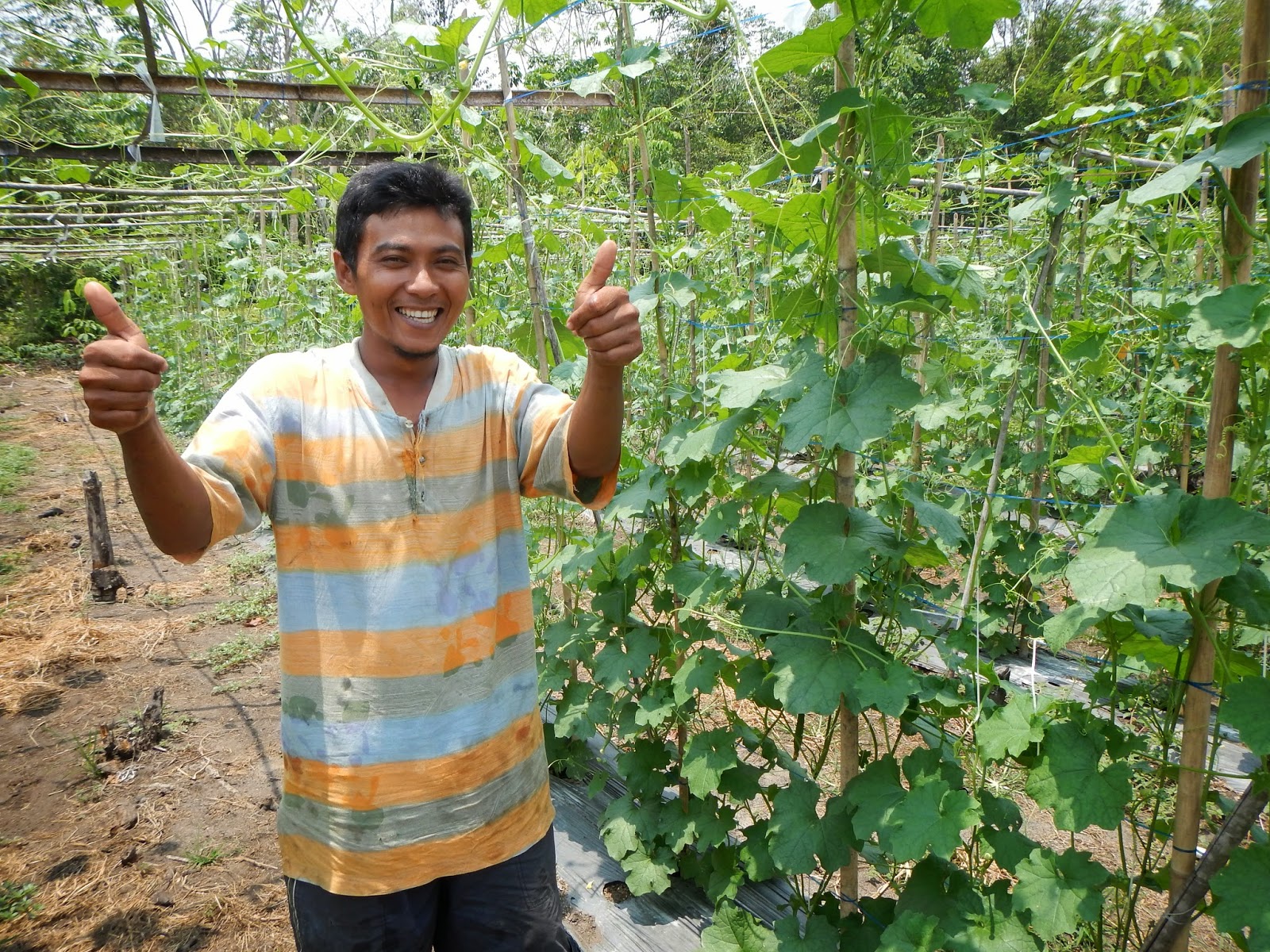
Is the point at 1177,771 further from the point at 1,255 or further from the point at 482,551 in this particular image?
the point at 1,255

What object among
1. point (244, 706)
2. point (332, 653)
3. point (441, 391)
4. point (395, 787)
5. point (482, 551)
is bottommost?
point (244, 706)

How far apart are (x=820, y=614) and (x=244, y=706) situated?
320 centimetres

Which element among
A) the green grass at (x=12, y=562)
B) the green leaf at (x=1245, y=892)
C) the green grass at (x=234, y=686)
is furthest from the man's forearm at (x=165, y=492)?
the green grass at (x=12, y=562)

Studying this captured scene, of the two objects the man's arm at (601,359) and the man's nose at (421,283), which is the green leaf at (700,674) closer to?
the man's arm at (601,359)

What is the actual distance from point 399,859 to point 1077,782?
121 cm

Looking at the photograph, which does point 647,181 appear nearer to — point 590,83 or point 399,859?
point 590,83

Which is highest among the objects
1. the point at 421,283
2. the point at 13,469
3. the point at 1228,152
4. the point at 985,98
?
the point at 985,98

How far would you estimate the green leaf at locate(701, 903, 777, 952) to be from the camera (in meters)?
1.96

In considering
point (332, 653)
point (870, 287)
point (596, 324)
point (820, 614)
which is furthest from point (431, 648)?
point (870, 287)

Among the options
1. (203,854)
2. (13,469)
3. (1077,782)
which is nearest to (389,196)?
(1077,782)

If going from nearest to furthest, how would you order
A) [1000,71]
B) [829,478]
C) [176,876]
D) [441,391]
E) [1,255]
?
[441,391]
[829,478]
[176,876]
[1,255]
[1000,71]

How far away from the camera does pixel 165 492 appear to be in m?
1.21

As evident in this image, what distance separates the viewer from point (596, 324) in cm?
129

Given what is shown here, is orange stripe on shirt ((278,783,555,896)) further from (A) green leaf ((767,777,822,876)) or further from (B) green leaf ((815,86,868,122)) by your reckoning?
(B) green leaf ((815,86,868,122))
